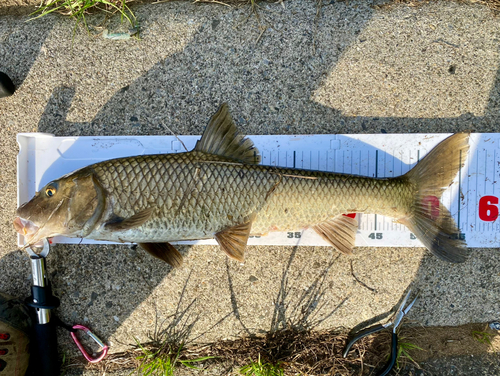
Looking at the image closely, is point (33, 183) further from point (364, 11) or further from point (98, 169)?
point (364, 11)

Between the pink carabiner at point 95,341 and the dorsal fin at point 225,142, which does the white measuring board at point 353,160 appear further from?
the pink carabiner at point 95,341

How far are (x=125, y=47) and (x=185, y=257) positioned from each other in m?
1.74

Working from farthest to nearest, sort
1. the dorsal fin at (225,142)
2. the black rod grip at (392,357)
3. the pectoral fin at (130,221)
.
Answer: the black rod grip at (392,357)
the dorsal fin at (225,142)
the pectoral fin at (130,221)

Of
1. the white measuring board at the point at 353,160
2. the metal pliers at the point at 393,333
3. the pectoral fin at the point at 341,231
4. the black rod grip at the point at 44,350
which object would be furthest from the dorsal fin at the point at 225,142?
the black rod grip at the point at 44,350

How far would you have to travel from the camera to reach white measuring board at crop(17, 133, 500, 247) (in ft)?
8.01

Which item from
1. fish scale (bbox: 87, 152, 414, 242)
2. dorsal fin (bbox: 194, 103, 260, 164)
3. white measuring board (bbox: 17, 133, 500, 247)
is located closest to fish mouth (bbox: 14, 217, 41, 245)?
fish scale (bbox: 87, 152, 414, 242)

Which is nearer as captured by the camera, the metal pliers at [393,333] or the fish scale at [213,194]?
the fish scale at [213,194]

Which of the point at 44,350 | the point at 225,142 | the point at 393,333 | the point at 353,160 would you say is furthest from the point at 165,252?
the point at 393,333

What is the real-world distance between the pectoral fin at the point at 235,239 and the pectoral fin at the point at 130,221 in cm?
45

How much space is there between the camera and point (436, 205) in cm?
222

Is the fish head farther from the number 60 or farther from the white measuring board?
the number 60

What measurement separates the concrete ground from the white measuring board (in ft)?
0.35

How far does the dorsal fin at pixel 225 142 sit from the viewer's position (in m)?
2.08

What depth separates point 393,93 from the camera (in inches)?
101
